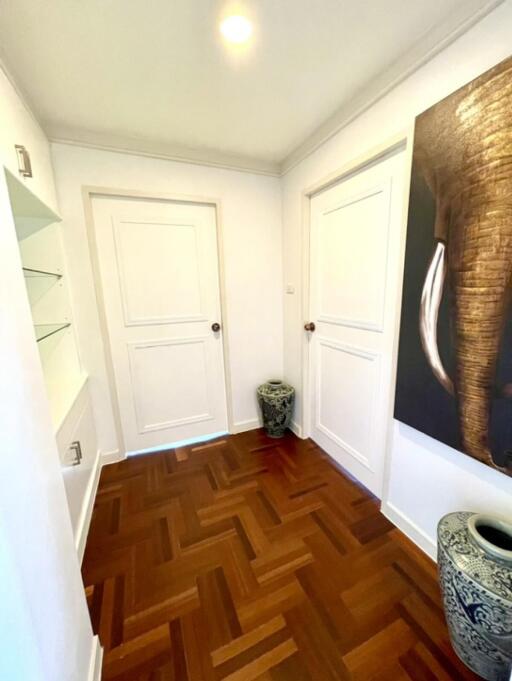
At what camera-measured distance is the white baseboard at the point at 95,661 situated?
3.07 ft

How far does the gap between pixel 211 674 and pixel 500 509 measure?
122 cm

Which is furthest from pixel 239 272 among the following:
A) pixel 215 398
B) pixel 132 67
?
pixel 132 67

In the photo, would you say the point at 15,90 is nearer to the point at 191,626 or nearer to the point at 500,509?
the point at 191,626

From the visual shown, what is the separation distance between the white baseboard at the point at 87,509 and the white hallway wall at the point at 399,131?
167cm

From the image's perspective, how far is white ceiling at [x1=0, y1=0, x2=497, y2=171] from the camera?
1010mm

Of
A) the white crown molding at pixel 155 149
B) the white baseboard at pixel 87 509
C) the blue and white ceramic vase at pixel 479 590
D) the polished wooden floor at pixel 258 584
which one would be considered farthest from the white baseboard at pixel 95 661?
the white crown molding at pixel 155 149

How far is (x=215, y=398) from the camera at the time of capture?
2.46m

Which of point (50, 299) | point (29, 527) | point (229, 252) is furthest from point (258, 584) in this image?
point (229, 252)

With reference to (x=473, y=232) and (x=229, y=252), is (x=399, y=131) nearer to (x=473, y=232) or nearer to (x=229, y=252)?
(x=473, y=232)

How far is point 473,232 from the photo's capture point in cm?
105

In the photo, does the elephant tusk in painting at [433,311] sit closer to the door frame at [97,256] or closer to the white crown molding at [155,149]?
the door frame at [97,256]

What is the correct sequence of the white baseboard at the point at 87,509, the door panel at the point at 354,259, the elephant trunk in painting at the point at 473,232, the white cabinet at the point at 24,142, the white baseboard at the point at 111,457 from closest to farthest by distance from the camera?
the elephant trunk in painting at the point at 473,232 → the white cabinet at the point at 24,142 → the white baseboard at the point at 87,509 → the door panel at the point at 354,259 → the white baseboard at the point at 111,457

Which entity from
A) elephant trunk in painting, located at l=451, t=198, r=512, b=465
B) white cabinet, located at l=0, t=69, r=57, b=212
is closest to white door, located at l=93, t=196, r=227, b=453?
white cabinet, located at l=0, t=69, r=57, b=212

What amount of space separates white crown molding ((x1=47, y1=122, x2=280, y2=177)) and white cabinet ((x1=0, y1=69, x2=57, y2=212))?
0.41 ft
